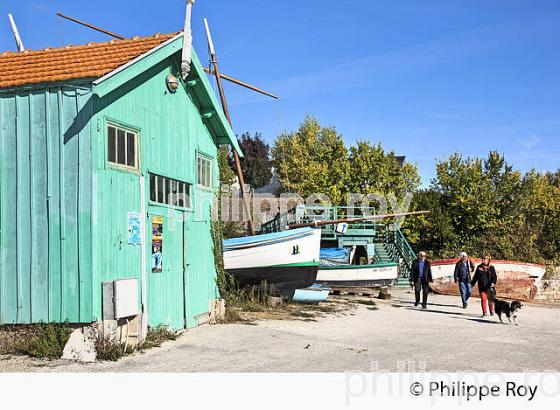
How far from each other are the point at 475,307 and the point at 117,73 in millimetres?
14597

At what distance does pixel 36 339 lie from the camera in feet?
31.7

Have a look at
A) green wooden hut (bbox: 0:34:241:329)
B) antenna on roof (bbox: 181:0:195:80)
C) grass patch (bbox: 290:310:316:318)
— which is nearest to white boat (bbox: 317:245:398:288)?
grass patch (bbox: 290:310:316:318)

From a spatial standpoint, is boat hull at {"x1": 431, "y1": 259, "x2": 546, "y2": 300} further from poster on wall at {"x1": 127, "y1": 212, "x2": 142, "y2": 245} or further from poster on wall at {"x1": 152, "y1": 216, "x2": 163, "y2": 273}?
poster on wall at {"x1": 127, "y1": 212, "x2": 142, "y2": 245}

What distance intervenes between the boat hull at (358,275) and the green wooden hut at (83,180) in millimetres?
14537

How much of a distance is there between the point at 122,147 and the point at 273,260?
8.79m

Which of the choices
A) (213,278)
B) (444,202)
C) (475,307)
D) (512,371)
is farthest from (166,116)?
(444,202)

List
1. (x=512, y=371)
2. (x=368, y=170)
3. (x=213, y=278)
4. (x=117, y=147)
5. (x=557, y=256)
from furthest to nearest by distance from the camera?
(x=368, y=170)
(x=557, y=256)
(x=213, y=278)
(x=117, y=147)
(x=512, y=371)

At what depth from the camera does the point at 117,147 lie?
10672 mm

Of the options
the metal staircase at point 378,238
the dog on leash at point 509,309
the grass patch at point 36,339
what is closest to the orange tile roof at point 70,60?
the grass patch at point 36,339

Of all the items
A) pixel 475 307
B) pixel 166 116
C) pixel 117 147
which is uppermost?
pixel 166 116

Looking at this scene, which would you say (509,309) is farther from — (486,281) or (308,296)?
(308,296)

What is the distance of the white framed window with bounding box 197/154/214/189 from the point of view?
46.6 feet

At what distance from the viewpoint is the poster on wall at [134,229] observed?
1084 centimetres

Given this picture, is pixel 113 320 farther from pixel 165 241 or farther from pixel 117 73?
pixel 117 73
